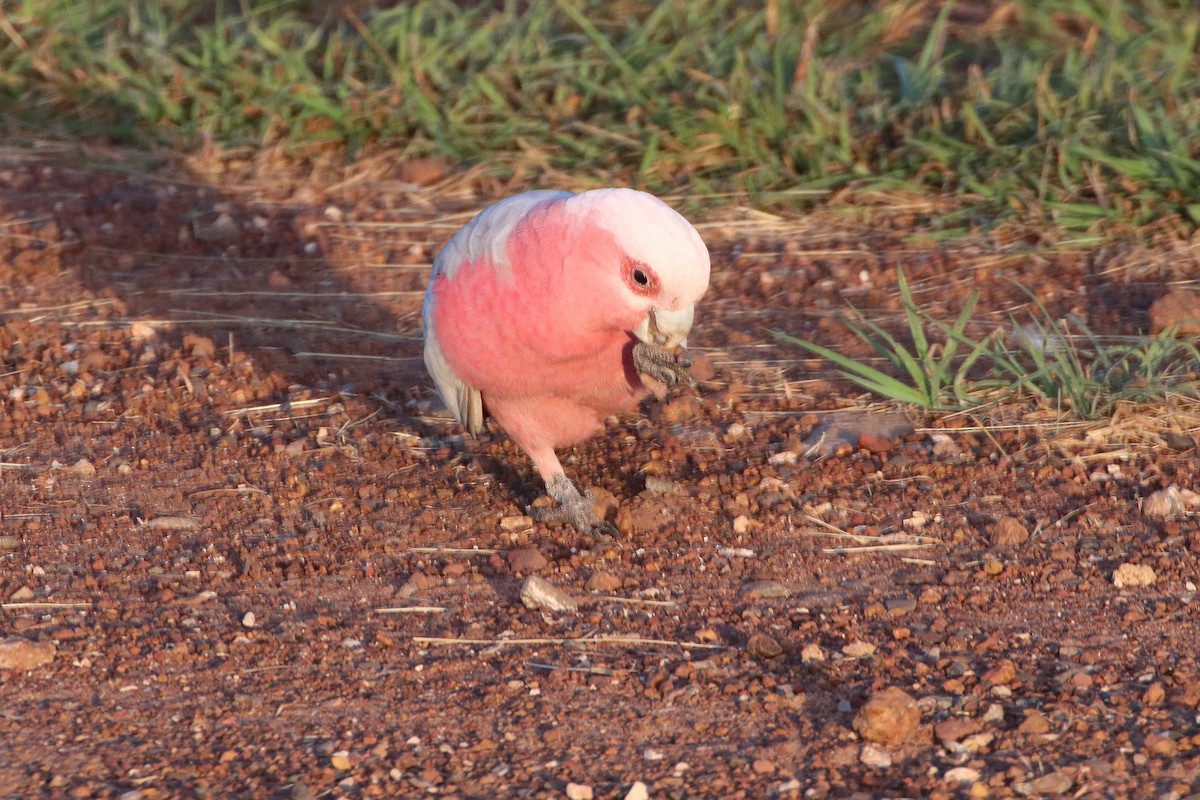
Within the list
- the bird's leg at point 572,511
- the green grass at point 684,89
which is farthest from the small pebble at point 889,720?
the green grass at point 684,89

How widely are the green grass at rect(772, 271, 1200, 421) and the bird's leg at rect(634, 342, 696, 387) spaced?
780mm

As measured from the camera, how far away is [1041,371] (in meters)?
3.63

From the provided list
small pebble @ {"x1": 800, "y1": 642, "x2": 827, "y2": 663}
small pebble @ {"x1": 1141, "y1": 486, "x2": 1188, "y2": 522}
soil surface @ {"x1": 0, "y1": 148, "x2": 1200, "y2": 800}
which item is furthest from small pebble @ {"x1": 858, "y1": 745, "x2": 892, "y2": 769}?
small pebble @ {"x1": 1141, "y1": 486, "x2": 1188, "y2": 522}

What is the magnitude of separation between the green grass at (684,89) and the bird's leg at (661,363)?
2230 millimetres

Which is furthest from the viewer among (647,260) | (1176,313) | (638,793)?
(1176,313)

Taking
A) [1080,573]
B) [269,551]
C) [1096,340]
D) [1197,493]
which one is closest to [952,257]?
[1096,340]

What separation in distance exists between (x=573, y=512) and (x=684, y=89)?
8.77 feet

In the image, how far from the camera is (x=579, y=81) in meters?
5.64

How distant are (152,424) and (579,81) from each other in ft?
8.14

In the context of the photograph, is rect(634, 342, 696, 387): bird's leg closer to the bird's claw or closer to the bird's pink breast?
the bird's pink breast

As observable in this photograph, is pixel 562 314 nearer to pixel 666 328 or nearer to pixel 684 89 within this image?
pixel 666 328

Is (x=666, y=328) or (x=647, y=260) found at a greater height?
(x=647, y=260)

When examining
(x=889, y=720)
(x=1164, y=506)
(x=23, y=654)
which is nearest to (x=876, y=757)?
(x=889, y=720)

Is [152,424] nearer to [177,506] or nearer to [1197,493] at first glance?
[177,506]
